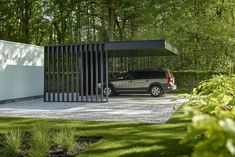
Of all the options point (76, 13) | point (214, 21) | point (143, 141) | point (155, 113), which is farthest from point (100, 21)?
point (143, 141)

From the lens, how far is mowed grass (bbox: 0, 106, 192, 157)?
7.09m

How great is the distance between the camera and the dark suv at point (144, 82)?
21656mm

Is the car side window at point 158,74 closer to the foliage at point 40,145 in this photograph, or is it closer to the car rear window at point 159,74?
the car rear window at point 159,74

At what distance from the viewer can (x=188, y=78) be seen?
26578 millimetres

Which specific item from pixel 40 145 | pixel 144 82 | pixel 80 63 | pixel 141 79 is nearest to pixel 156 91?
pixel 144 82

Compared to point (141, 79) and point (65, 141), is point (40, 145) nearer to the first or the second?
point (65, 141)

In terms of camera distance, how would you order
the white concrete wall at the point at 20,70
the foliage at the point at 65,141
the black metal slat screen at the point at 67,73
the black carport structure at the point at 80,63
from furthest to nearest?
1. the black metal slat screen at the point at 67,73
2. the white concrete wall at the point at 20,70
3. the black carport structure at the point at 80,63
4. the foliage at the point at 65,141

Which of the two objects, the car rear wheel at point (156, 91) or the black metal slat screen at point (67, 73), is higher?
the black metal slat screen at point (67, 73)

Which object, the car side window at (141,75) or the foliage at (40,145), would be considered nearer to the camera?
the foliage at (40,145)

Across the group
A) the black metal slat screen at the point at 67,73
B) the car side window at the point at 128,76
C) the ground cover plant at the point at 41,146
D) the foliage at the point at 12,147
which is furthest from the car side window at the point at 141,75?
the foliage at the point at 12,147

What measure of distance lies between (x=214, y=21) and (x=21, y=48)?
51.5 ft

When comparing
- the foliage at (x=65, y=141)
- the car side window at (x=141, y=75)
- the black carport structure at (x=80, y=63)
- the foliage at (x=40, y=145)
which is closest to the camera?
the foliage at (x=40, y=145)

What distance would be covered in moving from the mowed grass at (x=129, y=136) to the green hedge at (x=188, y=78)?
1427cm

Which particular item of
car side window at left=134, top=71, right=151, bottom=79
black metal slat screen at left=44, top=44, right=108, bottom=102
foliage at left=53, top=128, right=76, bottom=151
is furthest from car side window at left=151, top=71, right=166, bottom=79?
foliage at left=53, top=128, right=76, bottom=151
